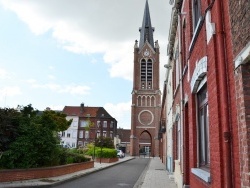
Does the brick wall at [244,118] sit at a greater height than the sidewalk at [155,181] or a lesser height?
greater

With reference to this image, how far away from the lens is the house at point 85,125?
269 feet

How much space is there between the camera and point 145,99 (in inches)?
2810

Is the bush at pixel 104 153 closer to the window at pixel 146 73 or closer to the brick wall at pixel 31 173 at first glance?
the brick wall at pixel 31 173

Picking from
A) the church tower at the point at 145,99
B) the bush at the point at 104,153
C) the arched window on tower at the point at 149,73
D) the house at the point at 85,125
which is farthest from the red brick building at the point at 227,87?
the house at the point at 85,125

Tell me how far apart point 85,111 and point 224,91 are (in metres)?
82.6

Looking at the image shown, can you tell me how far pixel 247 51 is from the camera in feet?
11.4

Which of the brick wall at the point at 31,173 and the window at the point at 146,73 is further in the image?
the window at the point at 146,73

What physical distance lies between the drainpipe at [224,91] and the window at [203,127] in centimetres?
207

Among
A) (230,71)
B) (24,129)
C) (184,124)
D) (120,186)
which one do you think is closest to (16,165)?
(24,129)

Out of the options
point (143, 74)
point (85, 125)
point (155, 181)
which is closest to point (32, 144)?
point (155, 181)

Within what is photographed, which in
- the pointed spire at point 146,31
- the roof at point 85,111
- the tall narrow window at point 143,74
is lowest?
the roof at point 85,111

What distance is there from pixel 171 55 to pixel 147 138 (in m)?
59.8

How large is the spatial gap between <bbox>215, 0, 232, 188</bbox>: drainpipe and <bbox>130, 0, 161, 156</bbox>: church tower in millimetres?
64739

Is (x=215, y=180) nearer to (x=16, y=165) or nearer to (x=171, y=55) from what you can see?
(x=16, y=165)
